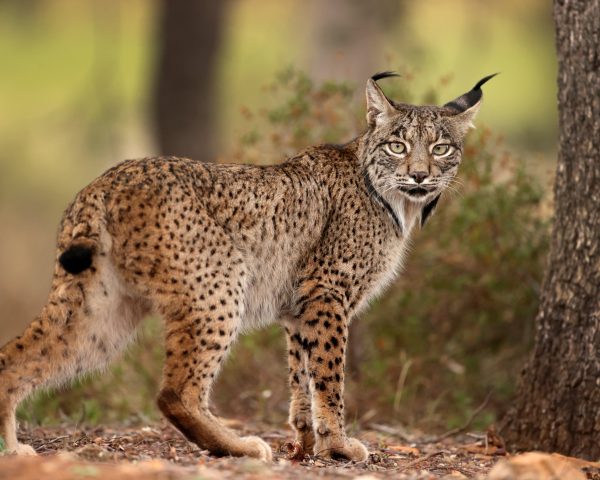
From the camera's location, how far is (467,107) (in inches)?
278

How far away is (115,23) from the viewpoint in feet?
53.9

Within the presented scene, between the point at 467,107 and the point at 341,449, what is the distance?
2287 millimetres

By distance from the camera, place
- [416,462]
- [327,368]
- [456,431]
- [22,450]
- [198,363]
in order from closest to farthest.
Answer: [22,450] → [198,363] → [416,462] → [327,368] → [456,431]

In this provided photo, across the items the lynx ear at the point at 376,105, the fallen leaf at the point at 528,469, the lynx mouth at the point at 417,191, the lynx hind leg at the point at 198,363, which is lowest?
the fallen leaf at the point at 528,469

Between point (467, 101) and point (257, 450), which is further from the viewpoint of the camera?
point (467, 101)

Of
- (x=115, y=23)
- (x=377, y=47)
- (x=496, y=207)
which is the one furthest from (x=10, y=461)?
(x=115, y=23)

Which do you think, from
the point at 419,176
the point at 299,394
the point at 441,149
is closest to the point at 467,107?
the point at 441,149

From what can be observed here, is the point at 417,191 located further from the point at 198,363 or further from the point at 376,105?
the point at 198,363

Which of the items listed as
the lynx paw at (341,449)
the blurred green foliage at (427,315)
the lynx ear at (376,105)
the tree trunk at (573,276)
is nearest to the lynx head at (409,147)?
the lynx ear at (376,105)

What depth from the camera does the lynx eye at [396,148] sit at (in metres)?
6.74

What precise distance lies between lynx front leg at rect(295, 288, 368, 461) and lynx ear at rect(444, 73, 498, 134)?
1386 millimetres

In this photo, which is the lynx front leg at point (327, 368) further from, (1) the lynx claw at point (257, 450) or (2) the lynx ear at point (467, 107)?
(2) the lynx ear at point (467, 107)

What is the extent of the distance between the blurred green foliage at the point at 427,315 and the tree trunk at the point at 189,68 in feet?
21.5

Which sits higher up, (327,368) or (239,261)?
(239,261)
